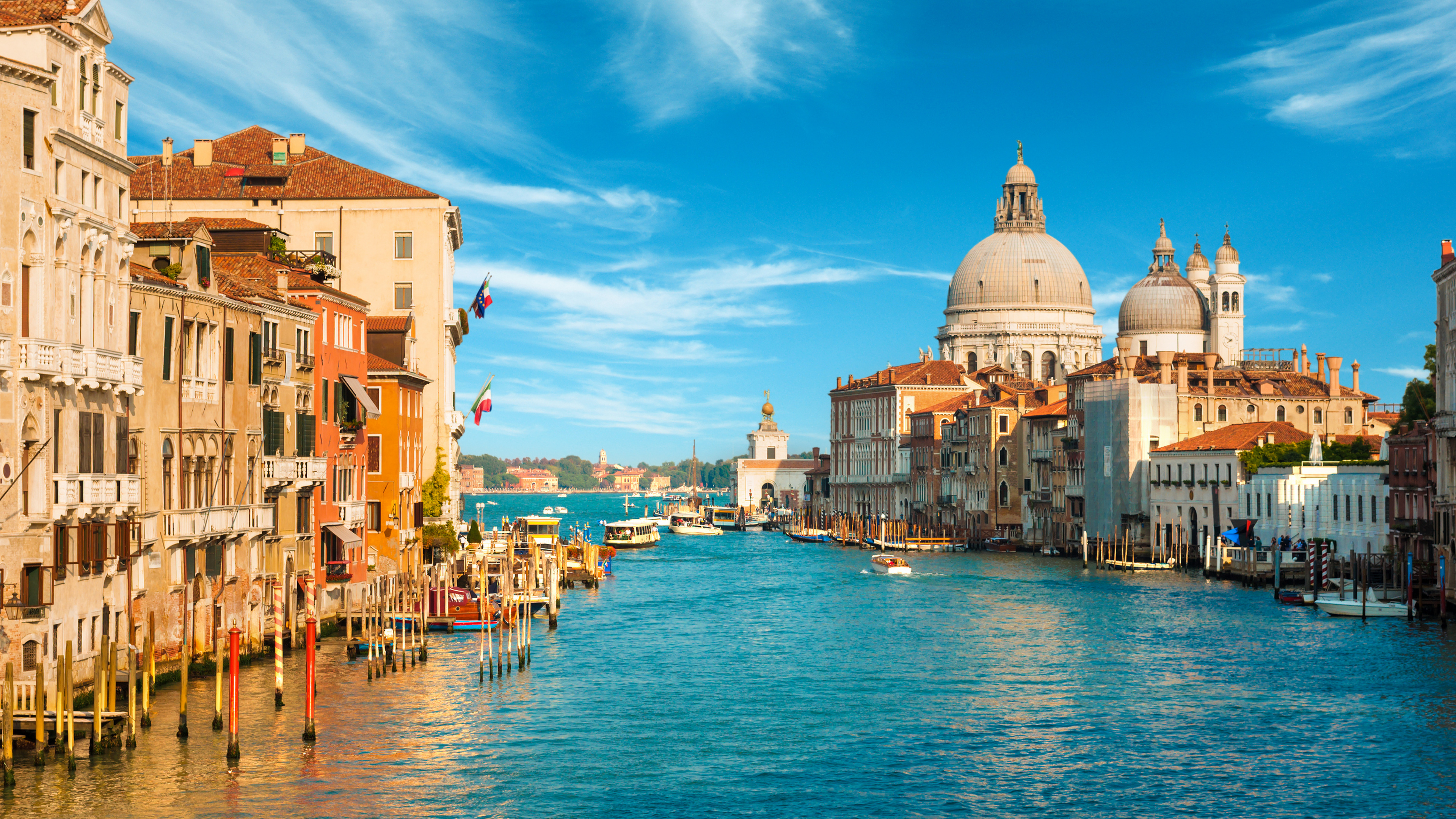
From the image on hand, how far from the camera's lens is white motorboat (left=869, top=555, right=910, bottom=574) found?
6838 centimetres

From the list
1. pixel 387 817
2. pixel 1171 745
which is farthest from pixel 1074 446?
pixel 387 817

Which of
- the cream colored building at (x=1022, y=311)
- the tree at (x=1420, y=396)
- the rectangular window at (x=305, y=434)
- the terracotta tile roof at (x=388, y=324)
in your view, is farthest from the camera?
the cream colored building at (x=1022, y=311)


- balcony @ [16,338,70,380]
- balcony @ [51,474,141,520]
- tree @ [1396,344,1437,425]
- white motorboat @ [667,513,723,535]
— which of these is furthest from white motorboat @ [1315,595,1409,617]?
white motorboat @ [667,513,723,535]

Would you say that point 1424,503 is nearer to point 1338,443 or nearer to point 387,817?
point 1338,443

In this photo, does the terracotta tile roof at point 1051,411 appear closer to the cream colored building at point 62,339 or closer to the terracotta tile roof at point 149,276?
the terracotta tile roof at point 149,276

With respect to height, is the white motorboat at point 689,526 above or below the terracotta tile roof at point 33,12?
below

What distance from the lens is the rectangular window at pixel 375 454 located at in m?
39.8

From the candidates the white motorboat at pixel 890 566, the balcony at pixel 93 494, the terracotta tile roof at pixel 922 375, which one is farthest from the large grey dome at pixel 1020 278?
the balcony at pixel 93 494

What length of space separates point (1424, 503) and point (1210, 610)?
662 centimetres

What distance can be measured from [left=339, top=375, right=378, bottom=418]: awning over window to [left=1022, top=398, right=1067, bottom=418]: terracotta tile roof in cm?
5680

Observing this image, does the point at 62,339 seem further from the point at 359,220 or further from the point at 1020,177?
the point at 1020,177

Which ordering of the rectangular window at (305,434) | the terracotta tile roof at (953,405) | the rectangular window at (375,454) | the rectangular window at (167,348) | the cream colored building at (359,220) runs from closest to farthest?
1. the rectangular window at (167,348)
2. the rectangular window at (305,434)
3. the rectangular window at (375,454)
4. the cream colored building at (359,220)
5. the terracotta tile roof at (953,405)

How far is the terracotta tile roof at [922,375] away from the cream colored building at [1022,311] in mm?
12516

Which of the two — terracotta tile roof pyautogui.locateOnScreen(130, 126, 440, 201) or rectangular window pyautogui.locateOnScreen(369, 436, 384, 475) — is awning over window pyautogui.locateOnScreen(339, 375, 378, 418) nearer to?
rectangular window pyautogui.locateOnScreen(369, 436, 384, 475)
